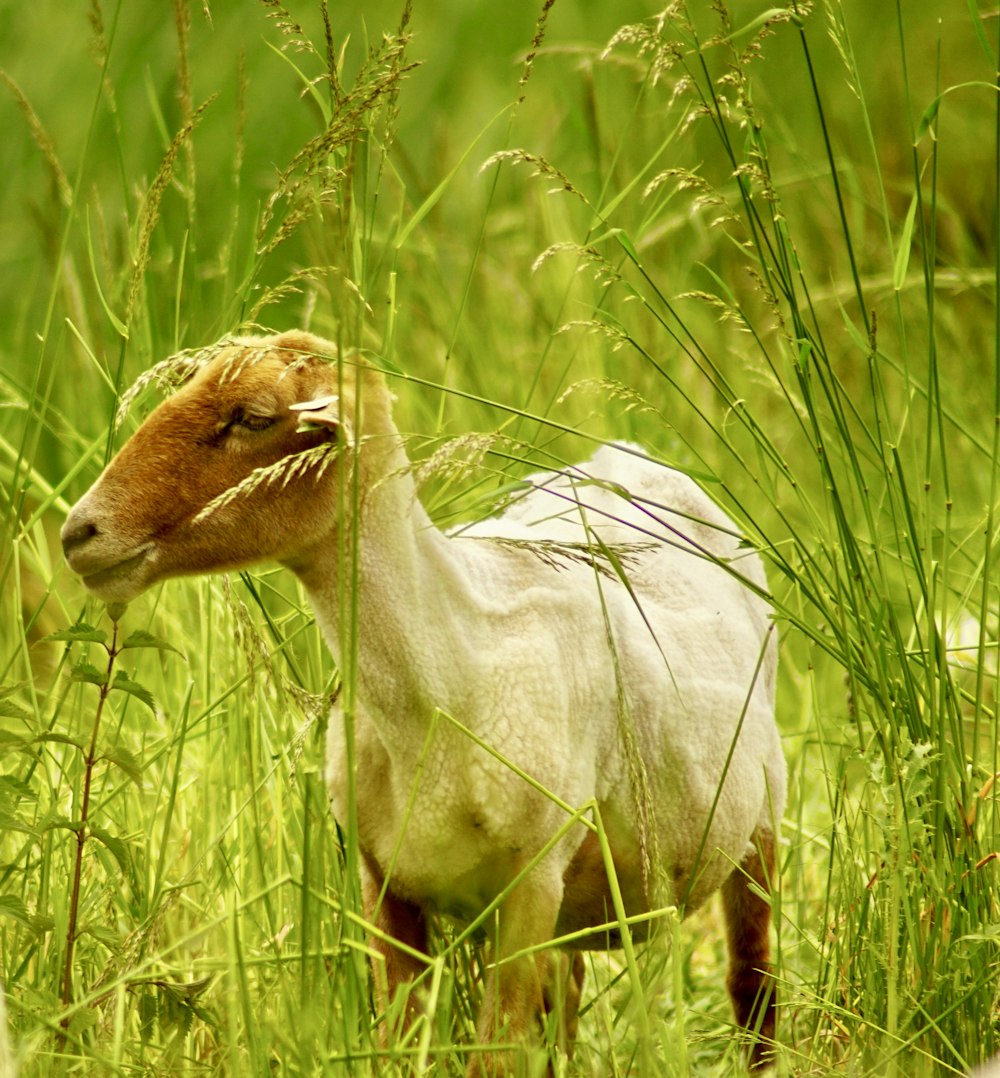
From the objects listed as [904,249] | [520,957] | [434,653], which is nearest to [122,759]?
[434,653]

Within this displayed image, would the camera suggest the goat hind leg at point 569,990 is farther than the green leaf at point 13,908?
Yes

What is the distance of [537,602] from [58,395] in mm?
4218

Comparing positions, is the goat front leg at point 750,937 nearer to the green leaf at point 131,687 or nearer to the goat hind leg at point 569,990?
the goat hind leg at point 569,990

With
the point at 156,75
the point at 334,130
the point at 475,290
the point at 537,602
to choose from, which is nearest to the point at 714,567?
the point at 537,602

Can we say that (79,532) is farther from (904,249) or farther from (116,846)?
(904,249)

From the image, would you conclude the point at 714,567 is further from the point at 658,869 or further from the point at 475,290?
the point at 475,290

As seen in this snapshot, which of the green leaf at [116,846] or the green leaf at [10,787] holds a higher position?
the green leaf at [10,787]

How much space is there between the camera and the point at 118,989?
226 centimetres

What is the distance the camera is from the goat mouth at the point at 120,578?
8.03 ft

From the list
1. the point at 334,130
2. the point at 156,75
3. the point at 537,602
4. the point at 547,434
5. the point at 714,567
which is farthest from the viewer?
the point at 156,75

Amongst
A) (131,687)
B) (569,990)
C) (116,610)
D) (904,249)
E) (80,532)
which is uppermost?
(904,249)

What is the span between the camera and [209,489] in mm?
2465

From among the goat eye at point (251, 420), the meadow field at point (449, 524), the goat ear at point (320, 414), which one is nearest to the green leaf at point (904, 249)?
the meadow field at point (449, 524)

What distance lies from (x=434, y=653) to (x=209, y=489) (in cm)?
43
